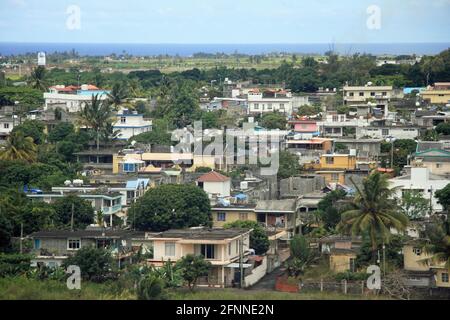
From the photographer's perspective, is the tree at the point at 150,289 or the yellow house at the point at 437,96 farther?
the yellow house at the point at 437,96

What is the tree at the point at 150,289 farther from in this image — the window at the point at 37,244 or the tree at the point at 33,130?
the tree at the point at 33,130

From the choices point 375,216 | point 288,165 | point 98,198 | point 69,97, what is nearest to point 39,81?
point 69,97

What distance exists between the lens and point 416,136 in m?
25.8

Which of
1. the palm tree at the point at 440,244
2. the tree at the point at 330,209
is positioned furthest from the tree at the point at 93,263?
the tree at the point at 330,209

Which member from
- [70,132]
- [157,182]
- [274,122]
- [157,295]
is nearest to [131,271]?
[157,295]

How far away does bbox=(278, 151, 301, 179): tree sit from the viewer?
71.6 feet

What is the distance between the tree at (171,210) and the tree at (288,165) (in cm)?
395

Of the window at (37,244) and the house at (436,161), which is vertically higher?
the house at (436,161)

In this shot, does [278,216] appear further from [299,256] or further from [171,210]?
[299,256]

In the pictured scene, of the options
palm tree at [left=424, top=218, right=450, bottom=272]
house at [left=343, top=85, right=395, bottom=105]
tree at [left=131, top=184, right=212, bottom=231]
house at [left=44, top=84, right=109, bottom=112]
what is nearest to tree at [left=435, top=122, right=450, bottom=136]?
house at [left=343, top=85, right=395, bottom=105]

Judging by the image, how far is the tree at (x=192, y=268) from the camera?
14.6 metres

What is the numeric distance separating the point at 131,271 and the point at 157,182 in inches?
243

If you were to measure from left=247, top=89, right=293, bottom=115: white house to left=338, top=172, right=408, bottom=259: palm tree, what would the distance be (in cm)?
1661
